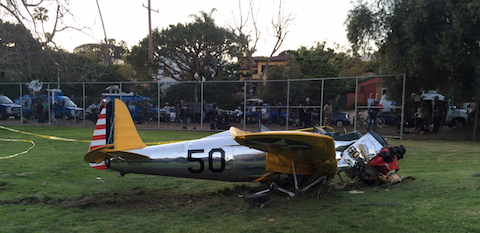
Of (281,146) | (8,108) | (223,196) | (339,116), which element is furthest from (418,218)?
(8,108)

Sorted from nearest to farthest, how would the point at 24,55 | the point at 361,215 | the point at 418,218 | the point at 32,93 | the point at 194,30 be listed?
the point at 418,218
the point at 361,215
the point at 24,55
the point at 32,93
the point at 194,30

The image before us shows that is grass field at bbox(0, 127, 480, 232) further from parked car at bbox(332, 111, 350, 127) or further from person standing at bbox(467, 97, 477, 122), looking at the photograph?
person standing at bbox(467, 97, 477, 122)

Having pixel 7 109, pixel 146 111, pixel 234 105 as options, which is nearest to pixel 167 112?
pixel 146 111

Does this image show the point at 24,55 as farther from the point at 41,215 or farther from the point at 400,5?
the point at 400,5

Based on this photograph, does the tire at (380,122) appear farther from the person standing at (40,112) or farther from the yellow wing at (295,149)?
the person standing at (40,112)

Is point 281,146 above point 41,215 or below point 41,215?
above

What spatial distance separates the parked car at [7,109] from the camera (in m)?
21.4

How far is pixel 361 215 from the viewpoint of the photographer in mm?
4414

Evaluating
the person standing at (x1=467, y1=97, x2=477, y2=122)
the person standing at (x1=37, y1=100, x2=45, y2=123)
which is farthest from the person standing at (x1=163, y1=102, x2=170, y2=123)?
the person standing at (x1=467, y1=97, x2=477, y2=122)

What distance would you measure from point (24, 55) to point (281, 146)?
13.3m

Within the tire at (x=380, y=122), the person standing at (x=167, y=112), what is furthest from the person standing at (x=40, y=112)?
the tire at (x=380, y=122)

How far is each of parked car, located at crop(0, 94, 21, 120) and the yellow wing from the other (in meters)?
21.5

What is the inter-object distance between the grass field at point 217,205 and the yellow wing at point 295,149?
489mm

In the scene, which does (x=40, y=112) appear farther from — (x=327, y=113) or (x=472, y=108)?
(x=472, y=108)
